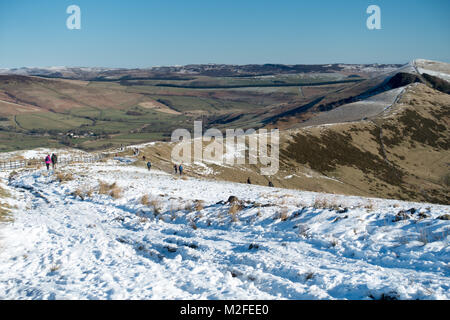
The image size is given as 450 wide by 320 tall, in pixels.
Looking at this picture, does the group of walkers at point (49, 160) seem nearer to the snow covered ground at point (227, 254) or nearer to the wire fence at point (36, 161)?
the wire fence at point (36, 161)

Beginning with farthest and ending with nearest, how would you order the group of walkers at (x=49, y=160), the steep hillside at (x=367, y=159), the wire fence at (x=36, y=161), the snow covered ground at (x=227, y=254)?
the steep hillside at (x=367, y=159), the wire fence at (x=36, y=161), the group of walkers at (x=49, y=160), the snow covered ground at (x=227, y=254)

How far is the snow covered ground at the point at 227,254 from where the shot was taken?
8500 millimetres

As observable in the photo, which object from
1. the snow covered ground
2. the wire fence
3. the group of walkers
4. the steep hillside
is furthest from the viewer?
the steep hillside

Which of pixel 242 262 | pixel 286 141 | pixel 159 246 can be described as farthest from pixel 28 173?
pixel 286 141

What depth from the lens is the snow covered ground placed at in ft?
27.9

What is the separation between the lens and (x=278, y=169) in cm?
6900

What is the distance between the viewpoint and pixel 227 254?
432 inches

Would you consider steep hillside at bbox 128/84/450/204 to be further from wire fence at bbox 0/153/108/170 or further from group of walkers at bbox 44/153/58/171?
group of walkers at bbox 44/153/58/171

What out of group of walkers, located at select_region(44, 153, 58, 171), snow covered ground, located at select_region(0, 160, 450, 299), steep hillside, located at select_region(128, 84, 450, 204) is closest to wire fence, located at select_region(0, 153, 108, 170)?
group of walkers, located at select_region(44, 153, 58, 171)

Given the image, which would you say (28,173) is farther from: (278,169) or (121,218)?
(278,169)

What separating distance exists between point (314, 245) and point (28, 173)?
30.5 m

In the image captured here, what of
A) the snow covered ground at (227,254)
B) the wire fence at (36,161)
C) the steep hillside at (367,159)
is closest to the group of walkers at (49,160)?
the wire fence at (36,161)

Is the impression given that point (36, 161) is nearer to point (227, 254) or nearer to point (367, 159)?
point (227, 254)

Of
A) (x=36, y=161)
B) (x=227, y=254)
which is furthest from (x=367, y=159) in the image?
(x=227, y=254)
